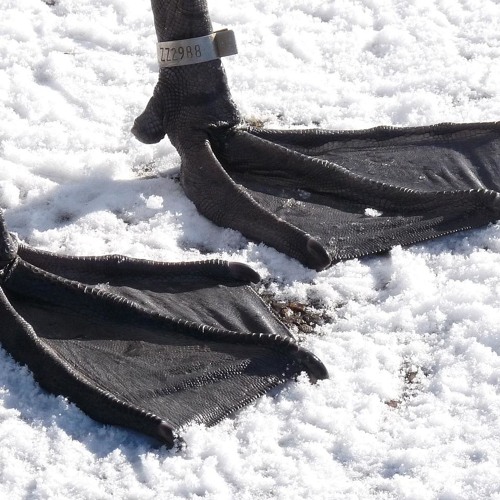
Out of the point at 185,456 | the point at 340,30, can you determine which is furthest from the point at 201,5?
the point at 185,456

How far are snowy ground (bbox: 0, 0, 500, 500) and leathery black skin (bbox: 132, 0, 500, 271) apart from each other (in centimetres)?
9

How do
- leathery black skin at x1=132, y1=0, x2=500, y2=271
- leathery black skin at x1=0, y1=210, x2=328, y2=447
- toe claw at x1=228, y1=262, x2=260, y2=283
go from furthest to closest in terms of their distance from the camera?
leathery black skin at x1=132, y1=0, x2=500, y2=271 → toe claw at x1=228, y1=262, x2=260, y2=283 → leathery black skin at x1=0, y1=210, x2=328, y2=447

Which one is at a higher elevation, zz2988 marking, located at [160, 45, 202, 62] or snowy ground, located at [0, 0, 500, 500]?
zz2988 marking, located at [160, 45, 202, 62]

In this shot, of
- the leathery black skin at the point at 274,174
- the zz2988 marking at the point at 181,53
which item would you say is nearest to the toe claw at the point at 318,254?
the leathery black skin at the point at 274,174

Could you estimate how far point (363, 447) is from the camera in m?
3.73

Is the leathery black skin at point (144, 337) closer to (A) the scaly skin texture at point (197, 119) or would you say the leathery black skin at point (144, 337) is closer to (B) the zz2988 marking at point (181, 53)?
(A) the scaly skin texture at point (197, 119)

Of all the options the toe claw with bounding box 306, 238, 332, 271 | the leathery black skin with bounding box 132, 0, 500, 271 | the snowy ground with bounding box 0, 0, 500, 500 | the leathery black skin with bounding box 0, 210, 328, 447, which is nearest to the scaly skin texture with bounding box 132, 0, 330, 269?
the leathery black skin with bounding box 132, 0, 500, 271

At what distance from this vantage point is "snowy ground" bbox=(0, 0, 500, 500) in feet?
11.9

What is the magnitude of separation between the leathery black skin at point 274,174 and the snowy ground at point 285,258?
9cm

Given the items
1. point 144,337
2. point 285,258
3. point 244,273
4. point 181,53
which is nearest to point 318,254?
point 285,258

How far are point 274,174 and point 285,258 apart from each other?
545mm

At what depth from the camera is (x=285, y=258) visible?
4652 millimetres

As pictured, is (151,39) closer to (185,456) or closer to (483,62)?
(483,62)

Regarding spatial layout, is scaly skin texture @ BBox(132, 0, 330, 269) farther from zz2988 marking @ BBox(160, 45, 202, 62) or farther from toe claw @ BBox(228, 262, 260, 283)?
toe claw @ BBox(228, 262, 260, 283)
